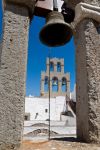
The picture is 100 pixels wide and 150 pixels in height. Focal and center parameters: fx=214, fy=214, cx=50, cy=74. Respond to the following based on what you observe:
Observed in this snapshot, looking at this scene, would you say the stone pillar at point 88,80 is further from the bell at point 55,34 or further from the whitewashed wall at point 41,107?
the whitewashed wall at point 41,107

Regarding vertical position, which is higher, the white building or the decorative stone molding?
the decorative stone molding

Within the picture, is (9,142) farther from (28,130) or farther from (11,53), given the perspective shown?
(28,130)

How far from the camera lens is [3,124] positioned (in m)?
2.74

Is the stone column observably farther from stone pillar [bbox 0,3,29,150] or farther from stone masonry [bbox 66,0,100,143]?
stone masonry [bbox 66,0,100,143]

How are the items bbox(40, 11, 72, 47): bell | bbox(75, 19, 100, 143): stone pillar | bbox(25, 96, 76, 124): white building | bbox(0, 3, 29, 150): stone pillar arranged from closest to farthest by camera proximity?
1. bbox(0, 3, 29, 150): stone pillar
2. bbox(75, 19, 100, 143): stone pillar
3. bbox(40, 11, 72, 47): bell
4. bbox(25, 96, 76, 124): white building

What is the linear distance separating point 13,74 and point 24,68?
181 mm

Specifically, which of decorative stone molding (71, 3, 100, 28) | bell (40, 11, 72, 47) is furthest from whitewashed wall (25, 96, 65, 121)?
decorative stone molding (71, 3, 100, 28)

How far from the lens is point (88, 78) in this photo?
330 cm

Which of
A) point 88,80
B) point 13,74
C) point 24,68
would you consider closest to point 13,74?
A: point 13,74

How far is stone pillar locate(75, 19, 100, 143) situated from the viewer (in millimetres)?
3145

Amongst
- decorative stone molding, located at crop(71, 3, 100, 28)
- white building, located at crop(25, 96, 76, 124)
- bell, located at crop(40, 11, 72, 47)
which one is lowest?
white building, located at crop(25, 96, 76, 124)

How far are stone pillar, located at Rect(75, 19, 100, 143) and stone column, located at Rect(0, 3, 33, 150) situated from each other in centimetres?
98

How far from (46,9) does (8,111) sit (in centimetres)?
191

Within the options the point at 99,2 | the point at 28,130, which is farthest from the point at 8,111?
the point at 28,130
